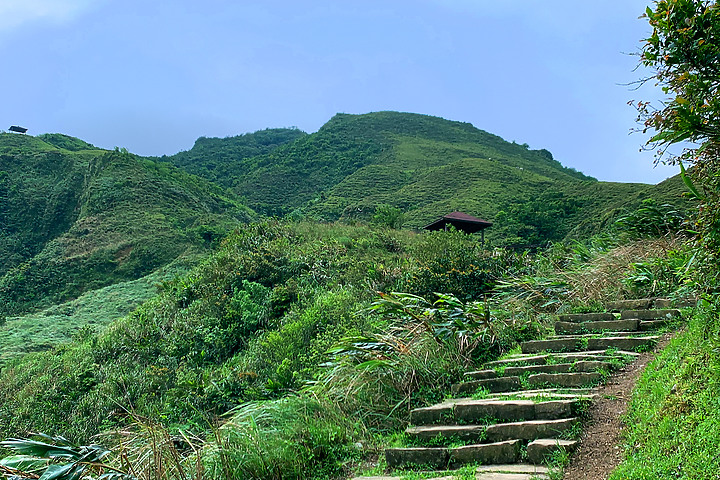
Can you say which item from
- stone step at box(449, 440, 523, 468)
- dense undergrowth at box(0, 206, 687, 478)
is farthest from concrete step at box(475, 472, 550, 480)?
dense undergrowth at box(0, 206, 687, 478)

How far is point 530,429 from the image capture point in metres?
4.15

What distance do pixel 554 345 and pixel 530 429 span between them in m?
1.95

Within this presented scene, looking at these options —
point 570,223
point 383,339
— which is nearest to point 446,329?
point 383,339

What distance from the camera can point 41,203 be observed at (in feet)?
138

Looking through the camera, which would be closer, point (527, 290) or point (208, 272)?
point (527, 290)

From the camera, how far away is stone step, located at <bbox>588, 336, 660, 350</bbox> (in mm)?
5375

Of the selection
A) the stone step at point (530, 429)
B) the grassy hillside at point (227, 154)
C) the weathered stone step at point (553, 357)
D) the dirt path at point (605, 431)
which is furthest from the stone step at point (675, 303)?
the grassy hillside at point (227, 154)

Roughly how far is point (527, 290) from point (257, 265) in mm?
7632

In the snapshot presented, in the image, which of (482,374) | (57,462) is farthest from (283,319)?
(57,462)

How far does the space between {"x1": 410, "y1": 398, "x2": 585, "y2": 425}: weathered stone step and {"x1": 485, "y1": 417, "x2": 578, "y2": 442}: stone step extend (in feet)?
0.44

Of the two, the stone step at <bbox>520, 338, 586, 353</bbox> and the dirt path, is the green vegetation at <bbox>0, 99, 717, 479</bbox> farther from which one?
the stone step at <bbox>520, 338, 586, 353</bbox>

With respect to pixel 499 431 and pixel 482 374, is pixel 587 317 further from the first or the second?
pixel 499 431

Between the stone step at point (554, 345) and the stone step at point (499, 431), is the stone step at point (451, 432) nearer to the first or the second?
the stone step at point (499, 431)

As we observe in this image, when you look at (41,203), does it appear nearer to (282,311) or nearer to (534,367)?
(282,311)
